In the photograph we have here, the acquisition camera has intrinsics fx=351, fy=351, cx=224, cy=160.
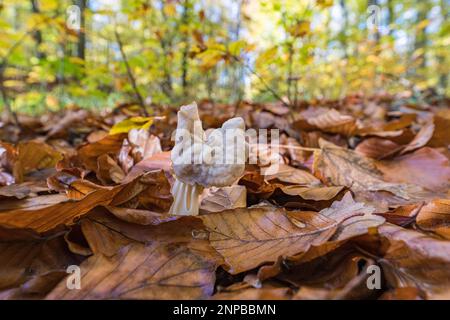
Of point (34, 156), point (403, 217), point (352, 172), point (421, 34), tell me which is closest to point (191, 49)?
point (34, 156)

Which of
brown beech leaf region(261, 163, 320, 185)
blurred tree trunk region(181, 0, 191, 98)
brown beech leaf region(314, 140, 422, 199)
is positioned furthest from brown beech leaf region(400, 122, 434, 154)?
blurred tree trunk region(181, 0, 191, 98)

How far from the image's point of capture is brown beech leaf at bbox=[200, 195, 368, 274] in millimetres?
779

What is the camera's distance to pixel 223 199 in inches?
Answer: 42.0

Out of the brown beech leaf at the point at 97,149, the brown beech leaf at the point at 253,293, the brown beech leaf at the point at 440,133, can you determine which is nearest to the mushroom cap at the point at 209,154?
the brown beech leaf at the point at 253,293

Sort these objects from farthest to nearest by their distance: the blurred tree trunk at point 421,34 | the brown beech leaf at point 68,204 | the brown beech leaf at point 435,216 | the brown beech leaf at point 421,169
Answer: the blurred tree trunk at point 421,34 → the brown beech leaf at point 421,169 → the brown beech leaf at point 435,216 → the brown beech leaf at point 68,204

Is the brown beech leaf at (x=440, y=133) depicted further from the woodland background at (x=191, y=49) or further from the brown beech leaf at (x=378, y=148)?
the woodland background at (x=191, y=49)

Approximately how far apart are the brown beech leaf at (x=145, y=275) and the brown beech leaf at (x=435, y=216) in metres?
0.55

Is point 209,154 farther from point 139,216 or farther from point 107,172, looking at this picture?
point 107,172

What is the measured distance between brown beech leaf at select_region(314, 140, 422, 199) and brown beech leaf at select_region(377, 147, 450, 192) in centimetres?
7

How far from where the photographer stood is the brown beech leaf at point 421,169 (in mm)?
1350

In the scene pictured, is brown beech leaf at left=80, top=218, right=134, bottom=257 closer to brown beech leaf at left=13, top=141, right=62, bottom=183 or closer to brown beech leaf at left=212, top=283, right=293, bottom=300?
brown beech leaf at left=212, top=283, right=293, bottom=300
